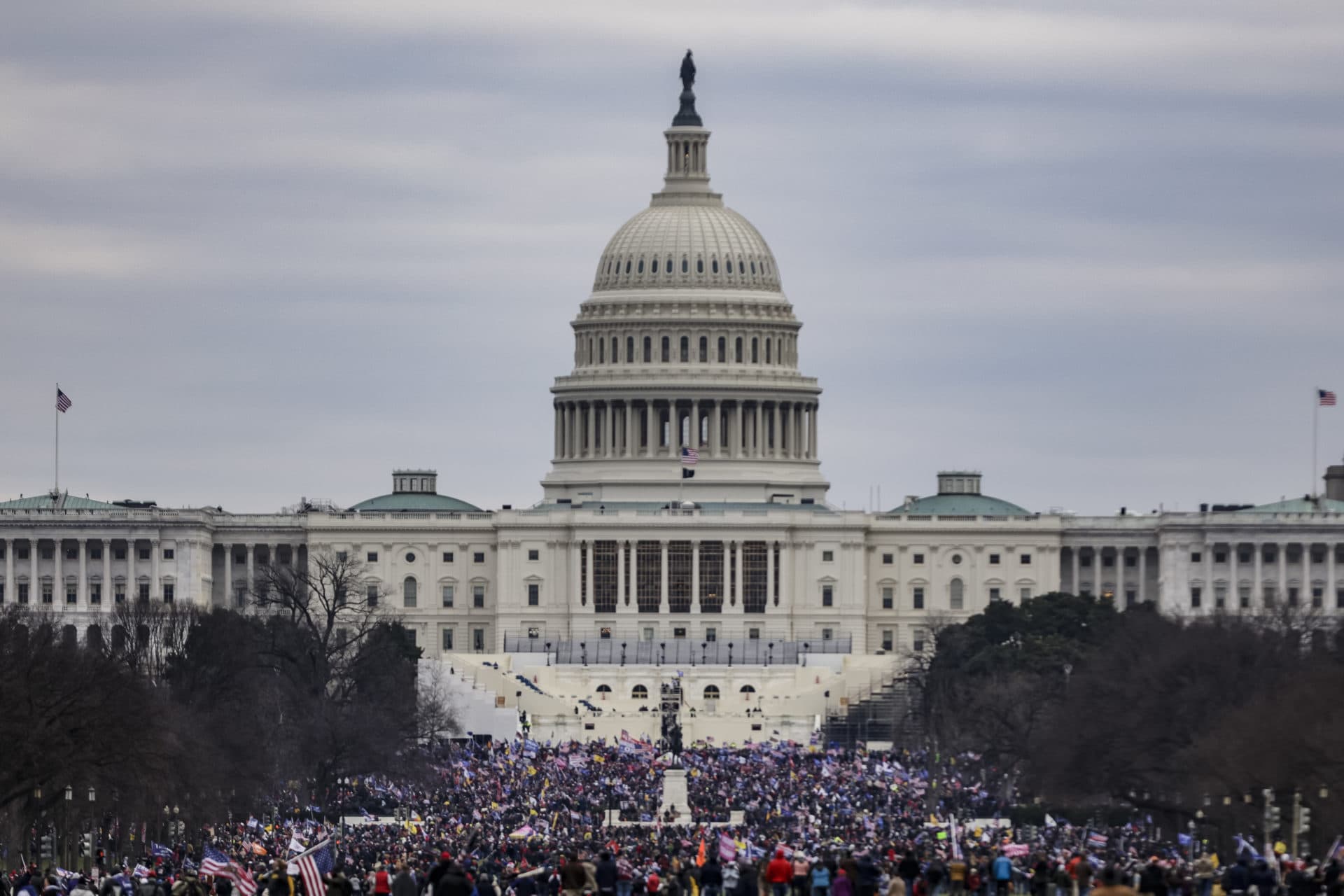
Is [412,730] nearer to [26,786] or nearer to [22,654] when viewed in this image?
[22,654]

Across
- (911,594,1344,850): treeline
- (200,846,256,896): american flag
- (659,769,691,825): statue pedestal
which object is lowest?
(200,846,256,896): american flag

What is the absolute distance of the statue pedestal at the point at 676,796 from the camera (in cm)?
14612

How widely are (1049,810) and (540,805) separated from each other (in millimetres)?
16789

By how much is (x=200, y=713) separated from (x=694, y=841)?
38.7 m

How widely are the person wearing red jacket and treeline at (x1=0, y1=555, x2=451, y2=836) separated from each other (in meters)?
34.5

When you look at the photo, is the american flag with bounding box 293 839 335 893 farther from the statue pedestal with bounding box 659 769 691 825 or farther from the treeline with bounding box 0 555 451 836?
the statue pedestal with bounding box 659 769 691 825

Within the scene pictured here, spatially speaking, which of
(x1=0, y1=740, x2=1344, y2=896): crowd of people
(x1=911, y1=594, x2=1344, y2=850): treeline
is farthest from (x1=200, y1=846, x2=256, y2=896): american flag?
(x1=911, y1=594, x2=1344, y2=850): treeline

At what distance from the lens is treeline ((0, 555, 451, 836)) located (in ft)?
390

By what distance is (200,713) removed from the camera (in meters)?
154

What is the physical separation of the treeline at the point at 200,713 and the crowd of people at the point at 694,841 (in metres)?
1.68

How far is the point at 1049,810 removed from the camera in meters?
142

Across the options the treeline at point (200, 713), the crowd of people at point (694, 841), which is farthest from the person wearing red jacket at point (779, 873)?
the treeline at point (200, 713)

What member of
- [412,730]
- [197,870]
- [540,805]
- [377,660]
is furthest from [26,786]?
[377,660]

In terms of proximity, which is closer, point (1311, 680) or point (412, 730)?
point (1311, 680)
